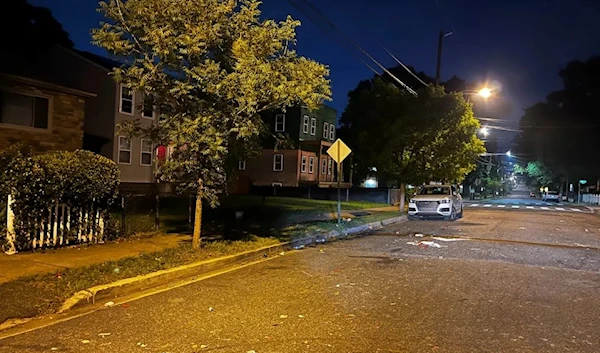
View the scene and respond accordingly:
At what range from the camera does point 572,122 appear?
52.0 metres

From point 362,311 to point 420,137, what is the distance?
1941cm

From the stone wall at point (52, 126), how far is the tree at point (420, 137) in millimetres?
14195

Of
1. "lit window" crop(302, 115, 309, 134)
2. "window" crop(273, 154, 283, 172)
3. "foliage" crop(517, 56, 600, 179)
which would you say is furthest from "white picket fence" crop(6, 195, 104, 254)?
"foliage" crop(517, 56, 600, 179)

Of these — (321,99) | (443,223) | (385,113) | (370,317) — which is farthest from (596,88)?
(370,317)

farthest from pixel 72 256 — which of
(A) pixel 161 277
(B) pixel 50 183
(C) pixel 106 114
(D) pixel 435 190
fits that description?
(C) pixel 106 114

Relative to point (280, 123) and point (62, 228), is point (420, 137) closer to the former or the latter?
point (280, 123)

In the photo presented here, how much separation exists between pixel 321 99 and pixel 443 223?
459 inches

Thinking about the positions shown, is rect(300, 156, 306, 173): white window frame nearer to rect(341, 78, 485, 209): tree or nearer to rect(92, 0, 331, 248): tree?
rect(341, 78, 485, 209): tree

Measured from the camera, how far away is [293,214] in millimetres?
20328

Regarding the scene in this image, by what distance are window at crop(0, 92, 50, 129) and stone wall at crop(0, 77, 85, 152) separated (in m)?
0.17

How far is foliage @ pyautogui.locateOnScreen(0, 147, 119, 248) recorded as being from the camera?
9.27 meters

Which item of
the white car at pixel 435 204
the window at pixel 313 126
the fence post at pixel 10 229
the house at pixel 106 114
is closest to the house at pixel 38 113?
the house at pixel 106 114

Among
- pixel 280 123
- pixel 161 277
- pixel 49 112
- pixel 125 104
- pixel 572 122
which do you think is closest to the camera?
pixel 161 277

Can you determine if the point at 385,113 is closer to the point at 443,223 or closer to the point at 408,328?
the point at 443,223
